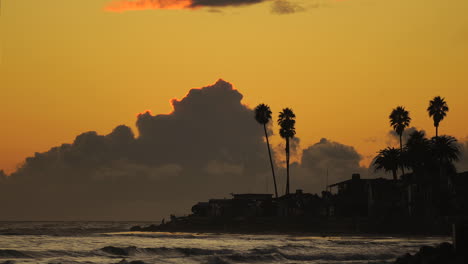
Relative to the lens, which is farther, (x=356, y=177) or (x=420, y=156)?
(x=356, y=177)

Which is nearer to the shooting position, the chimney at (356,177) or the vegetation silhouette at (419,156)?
the vegetation silhouette at (419,156)

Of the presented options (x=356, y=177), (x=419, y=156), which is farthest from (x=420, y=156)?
(x=356, y=177)

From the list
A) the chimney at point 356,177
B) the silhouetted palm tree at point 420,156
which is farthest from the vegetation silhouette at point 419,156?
the chimney at point 356,177

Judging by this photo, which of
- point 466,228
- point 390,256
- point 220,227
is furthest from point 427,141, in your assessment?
point 466,228

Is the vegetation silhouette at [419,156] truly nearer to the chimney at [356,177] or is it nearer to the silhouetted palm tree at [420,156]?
the silhouetted palm tree at [420,156]

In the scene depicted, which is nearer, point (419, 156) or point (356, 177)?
point (419, 156)

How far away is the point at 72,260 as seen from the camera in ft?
221

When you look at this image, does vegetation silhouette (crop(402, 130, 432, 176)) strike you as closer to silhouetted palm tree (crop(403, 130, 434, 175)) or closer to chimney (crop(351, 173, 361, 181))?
silhouetted palm tree (crop(403, 130, 434, 175))

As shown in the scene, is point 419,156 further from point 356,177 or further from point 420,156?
point 356,177

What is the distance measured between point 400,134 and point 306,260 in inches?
3216

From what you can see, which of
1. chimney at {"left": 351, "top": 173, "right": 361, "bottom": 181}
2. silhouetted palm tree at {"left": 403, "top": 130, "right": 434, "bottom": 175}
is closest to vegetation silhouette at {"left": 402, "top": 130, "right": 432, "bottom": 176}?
silhouetted palm tree at {"left": 403, "top": 130, "right": 434, "bottom": 175}

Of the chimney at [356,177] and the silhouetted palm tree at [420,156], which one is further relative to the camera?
the chimney at [356,177]

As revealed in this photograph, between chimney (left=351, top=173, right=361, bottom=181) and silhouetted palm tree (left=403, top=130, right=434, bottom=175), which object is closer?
silhouetted palm tree (left=403, top=130, right=434, bottom=175)

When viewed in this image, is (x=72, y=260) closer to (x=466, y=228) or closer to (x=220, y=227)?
(x=466, y=228)
